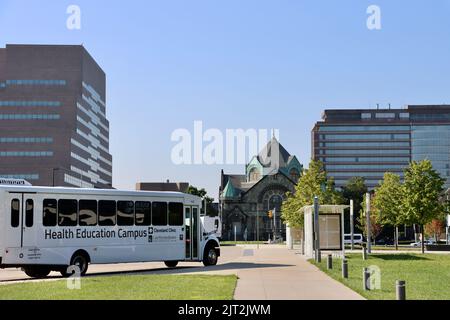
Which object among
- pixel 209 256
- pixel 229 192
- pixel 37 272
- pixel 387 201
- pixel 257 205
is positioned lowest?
pixel 37 272

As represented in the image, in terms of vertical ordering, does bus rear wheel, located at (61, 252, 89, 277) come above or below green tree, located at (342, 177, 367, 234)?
below

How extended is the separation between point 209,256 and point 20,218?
33.1 ft

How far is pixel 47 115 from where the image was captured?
141625 millimetres

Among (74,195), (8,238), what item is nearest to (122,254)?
(74,195)

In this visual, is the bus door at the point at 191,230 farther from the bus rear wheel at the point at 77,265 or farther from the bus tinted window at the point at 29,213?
the bus tinted window at the point at 29,213

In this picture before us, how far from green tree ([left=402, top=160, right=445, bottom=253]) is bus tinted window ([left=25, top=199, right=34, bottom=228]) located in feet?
124

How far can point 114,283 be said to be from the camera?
2011cm

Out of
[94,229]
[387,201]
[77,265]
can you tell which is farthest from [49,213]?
[387,201]

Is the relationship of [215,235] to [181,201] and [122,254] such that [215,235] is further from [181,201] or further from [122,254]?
[122,254]

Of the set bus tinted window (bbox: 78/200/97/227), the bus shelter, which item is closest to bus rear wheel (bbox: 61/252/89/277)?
bus tinted window (bbox: 78/200/97/227)

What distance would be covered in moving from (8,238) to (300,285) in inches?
372

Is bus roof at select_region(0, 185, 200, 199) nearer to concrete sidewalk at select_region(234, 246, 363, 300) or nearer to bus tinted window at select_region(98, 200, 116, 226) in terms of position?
bus tinted window at select_region(98, 200, 116, 226)

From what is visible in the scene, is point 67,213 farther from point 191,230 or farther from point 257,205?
point 257,205

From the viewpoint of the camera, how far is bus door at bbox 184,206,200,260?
98.0ft
